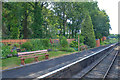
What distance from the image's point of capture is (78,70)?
9.47 meters

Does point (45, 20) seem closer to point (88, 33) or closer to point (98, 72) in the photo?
point (88, 33)

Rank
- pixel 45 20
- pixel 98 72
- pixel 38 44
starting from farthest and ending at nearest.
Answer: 1. pixel 45 20
2. pixel 38 44
3. pixel 98 72

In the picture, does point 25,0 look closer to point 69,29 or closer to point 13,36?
point 13,36

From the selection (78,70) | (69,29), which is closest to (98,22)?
(69,29)

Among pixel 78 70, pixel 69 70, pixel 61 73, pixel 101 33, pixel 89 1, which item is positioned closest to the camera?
pixel 61 73

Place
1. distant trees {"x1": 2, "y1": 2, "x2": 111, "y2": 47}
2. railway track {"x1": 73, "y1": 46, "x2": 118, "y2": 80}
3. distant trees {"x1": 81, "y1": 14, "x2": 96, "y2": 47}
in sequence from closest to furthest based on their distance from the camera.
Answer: railway track {"x1": 73, "y1": 46, "x2": 118, "y2": 80} → distant trees {"x1": 2, "y1": 2, "x2": 111, "y2": 47} → distant trees {"x1": 81, "y1": 14, "x2": 96, "y2": 47}

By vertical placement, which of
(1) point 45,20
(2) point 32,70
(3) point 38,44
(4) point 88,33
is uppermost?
(1) point 45,20

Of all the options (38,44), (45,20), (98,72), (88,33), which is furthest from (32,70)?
(88,33)

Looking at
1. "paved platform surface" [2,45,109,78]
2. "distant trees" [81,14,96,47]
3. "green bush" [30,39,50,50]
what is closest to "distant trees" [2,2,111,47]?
"distant trees" [81,14,96,47]

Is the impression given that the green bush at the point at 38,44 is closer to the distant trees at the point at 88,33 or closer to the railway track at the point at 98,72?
the railway track at the point at 98,72

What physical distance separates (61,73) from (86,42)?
25.5 metres

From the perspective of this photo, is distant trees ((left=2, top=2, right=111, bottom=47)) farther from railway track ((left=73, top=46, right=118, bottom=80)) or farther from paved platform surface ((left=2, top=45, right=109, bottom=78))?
paved platform surface ((left=2, top=45, right=109, bottom=78))

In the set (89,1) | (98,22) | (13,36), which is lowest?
(13,36)

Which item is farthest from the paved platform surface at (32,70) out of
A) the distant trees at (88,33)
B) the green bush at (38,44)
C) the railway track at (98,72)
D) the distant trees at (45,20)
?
the distant trees at (88,33)
